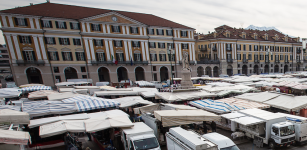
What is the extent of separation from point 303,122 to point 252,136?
102 inches

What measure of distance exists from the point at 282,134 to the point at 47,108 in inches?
565

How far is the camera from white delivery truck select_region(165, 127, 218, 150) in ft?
18.5

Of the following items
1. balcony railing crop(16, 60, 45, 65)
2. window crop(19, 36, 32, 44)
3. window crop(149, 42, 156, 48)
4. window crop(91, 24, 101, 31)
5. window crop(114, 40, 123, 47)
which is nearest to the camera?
balcony railing crop(16, 60, 45, 65)

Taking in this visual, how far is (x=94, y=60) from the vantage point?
33.3m

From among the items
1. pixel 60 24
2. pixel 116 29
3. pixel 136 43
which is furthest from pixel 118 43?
pixel 60 24

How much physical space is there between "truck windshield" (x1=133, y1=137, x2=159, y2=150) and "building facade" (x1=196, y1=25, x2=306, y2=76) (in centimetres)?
3958

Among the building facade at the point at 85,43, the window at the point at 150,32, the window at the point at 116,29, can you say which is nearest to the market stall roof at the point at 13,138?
the building facade at the point at 85,43

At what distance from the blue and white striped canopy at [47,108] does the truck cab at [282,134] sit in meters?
12.4

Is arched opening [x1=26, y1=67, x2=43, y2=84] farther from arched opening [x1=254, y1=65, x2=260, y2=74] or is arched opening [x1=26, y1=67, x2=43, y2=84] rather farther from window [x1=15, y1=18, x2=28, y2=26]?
arched opening [x1=254, y1=65, x2=260, y2=74]

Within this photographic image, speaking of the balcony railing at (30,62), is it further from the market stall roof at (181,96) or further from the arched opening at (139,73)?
the market stall roof at (181,96)

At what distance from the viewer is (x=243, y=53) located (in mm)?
48469

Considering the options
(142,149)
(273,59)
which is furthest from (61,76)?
(273,59)

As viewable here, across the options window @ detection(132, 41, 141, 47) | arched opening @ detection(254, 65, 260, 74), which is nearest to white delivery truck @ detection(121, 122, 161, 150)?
window @ detection(132, 41, 141, 47)

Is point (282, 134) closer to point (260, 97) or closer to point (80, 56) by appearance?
point (260, 97)
